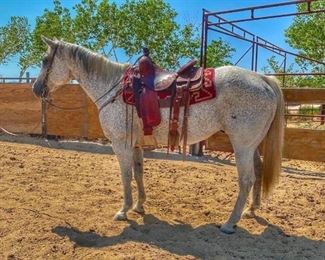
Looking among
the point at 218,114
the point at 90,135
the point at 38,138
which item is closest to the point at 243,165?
the point at 218,114

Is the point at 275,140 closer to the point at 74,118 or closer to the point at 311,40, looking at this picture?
the point at 74,118

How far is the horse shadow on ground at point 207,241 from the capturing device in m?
3.30

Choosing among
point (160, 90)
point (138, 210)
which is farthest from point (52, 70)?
point (138, 210)

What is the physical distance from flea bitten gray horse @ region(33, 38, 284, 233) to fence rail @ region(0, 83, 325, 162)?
310 cm

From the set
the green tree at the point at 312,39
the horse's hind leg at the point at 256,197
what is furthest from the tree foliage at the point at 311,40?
the horse's hind leg at the point at 256,197

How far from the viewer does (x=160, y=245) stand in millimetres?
3420

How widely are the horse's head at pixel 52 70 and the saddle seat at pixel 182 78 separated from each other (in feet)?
3.25

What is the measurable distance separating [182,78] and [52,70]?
53.9 inches

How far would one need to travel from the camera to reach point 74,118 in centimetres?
985

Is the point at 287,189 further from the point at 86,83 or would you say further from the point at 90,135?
the point at 90,135

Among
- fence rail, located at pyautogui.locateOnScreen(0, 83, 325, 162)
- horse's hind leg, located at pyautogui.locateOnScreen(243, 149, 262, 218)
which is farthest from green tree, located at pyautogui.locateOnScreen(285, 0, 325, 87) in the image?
horse's hind leg, located at pyautogui.locateOnScreen(243, 149, 262, 218)

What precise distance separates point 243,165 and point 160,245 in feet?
3.47

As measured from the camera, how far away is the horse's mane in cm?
423

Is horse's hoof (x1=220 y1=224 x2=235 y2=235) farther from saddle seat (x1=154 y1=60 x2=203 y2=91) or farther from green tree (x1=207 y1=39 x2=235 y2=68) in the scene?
green tree (x1=207 y1=39 x2=235 y2=68)
